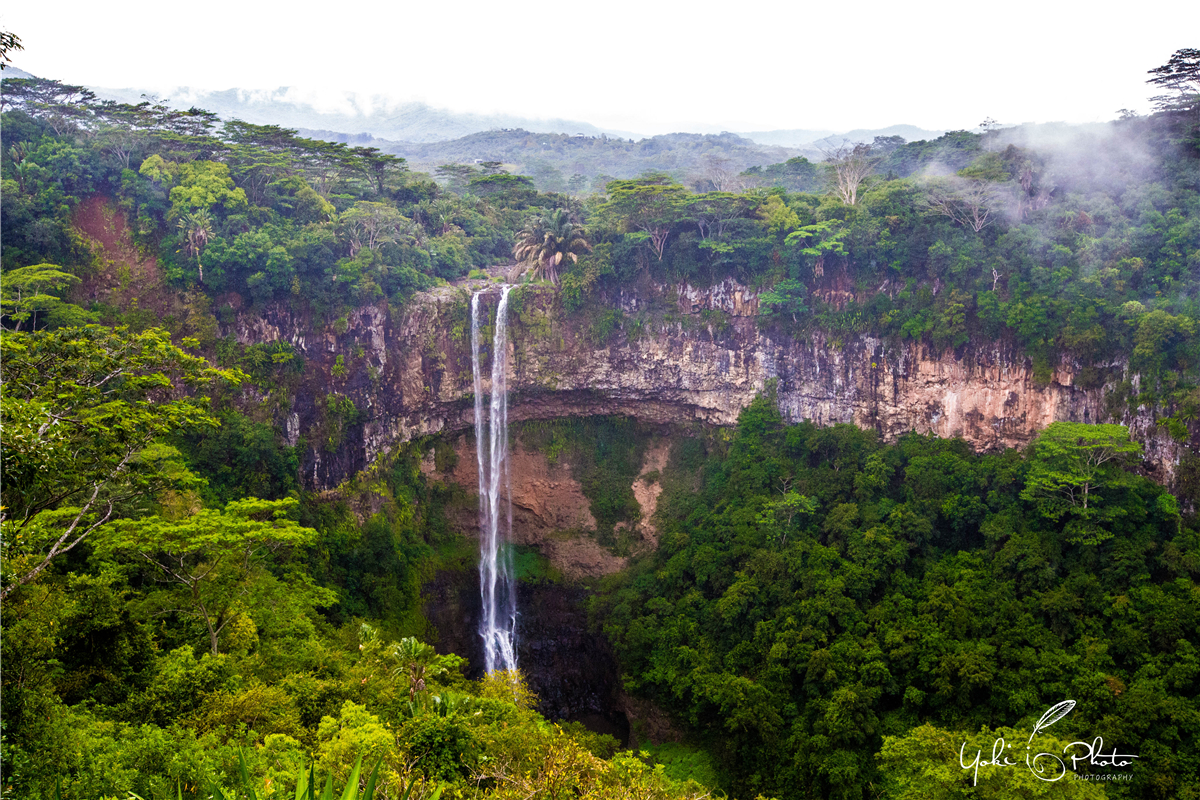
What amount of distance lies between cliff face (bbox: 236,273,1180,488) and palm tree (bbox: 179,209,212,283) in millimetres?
2407

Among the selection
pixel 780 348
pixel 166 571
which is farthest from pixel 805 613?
pixel 166 571

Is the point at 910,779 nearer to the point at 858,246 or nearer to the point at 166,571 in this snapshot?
the point at 166,571

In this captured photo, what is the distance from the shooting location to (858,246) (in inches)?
961

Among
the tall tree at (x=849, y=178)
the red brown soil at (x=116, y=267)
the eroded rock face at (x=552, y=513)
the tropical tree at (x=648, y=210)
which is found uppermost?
the tall tree at (x=849, y=178)

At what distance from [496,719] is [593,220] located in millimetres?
19547

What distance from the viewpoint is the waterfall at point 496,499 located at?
27062mm

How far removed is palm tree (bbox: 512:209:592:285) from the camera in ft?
90.3

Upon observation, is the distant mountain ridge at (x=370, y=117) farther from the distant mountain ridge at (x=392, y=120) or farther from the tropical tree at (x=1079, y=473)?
the tropical tree at (x=1079, y=473)

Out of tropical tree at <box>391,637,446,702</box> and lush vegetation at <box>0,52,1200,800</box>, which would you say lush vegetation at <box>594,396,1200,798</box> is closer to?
lush vegetation at <box>0,52,1200,800</box>

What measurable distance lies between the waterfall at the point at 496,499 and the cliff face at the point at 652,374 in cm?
40

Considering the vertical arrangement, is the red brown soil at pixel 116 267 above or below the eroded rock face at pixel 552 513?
above
